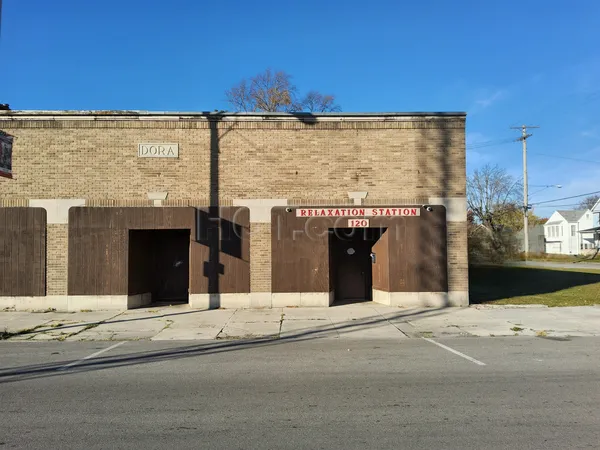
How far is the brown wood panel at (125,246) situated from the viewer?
14039mm

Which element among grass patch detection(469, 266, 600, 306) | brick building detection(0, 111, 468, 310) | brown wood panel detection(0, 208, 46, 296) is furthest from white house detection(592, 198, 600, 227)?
brown wood panel detection(0, 208, 46, 296)

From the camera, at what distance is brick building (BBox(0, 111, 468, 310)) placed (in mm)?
14102

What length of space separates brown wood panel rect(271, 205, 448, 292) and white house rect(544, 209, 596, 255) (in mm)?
61426

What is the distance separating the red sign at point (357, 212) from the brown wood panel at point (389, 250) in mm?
132

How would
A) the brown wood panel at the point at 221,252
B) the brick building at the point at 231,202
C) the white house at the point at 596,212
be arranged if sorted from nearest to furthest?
the brick building at the point at 231,202 → the brown wood panel at the point at 221,252 → the white house at the point at 596,212

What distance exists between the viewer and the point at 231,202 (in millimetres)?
14430

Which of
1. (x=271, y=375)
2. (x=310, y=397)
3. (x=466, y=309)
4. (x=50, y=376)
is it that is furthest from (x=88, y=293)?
(x=466, y=309)

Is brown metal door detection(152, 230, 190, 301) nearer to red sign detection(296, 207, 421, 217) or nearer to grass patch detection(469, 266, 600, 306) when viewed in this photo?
red sign detection(296, 207, 421, 217)

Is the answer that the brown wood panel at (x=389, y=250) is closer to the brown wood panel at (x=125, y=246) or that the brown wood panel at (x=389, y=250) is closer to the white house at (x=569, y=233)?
the brown wood panel at (x=125, y=246)

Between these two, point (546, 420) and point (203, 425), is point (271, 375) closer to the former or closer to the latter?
point (203, 425)

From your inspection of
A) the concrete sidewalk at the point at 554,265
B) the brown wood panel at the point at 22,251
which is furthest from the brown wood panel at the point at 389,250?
the concrete sidewalk at the point at 554,265

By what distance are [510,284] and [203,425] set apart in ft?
63.0

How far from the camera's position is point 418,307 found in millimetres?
14281

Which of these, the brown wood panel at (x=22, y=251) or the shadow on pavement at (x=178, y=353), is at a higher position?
the brown wood panel at (x=22, y=251)
